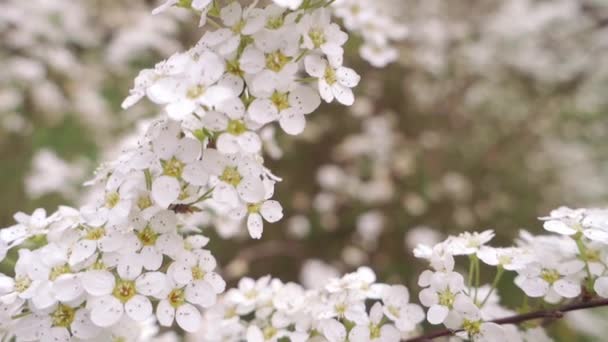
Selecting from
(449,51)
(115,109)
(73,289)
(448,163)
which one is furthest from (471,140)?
(73,289)

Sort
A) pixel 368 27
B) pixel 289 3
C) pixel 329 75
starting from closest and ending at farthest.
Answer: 1. pixel 289 3
2. pixel 329 75
3. pixel 368 27

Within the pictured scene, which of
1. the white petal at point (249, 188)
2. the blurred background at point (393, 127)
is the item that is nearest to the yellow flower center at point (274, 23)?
the white petal at point (249, 188)

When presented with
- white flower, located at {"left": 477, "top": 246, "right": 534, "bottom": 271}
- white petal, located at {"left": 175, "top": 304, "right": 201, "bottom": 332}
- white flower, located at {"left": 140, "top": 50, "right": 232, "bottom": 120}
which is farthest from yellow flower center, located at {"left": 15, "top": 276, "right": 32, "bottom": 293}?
white flower, located at {"left": 477, "top": 246, "right": 534, "bottom": 271}

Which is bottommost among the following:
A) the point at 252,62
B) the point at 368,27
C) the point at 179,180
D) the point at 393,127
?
the point at 179,180

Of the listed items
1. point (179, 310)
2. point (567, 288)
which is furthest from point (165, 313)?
point (567, 288)

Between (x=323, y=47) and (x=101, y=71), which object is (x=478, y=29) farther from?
(x=323, y=47)

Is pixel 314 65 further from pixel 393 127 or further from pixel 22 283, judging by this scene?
pixel 393 127
